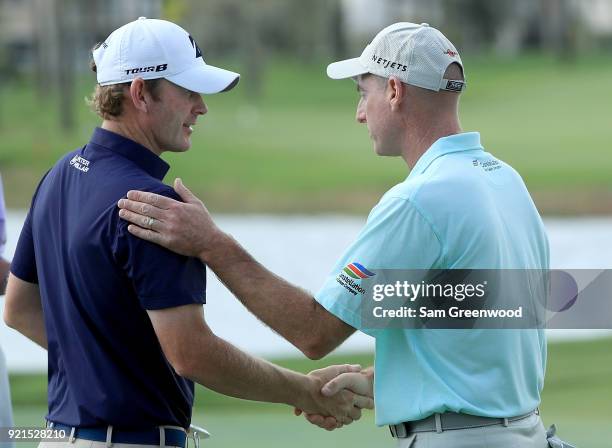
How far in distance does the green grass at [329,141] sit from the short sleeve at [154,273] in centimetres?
2154

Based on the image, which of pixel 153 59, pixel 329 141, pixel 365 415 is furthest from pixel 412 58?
pixel 329 141

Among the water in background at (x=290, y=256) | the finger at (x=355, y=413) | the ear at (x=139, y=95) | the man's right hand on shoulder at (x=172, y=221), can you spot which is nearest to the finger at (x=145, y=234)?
the man's right hand on shoulder at (x=172, y=221)

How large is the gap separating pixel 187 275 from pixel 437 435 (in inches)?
29.9

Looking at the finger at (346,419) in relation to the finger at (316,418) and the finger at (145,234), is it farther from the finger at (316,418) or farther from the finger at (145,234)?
the finger at (145,234)

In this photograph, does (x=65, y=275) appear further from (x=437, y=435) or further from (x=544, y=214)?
(x=544, y=214)

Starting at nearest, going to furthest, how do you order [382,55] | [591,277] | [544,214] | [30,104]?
1. [382,55]
2. [591,277]
3. [544,214]
4. [30,104]

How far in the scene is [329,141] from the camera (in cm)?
2706

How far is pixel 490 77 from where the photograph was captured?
3106 cm

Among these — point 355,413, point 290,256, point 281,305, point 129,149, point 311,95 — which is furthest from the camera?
point 311,95

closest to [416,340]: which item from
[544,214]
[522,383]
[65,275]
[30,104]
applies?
[522,383]

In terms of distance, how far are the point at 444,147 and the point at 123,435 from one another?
1.15 metres

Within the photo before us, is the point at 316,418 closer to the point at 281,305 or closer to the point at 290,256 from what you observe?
the point at 281,305

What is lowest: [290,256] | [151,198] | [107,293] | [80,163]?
[107,293]

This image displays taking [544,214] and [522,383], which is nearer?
[522,383]
